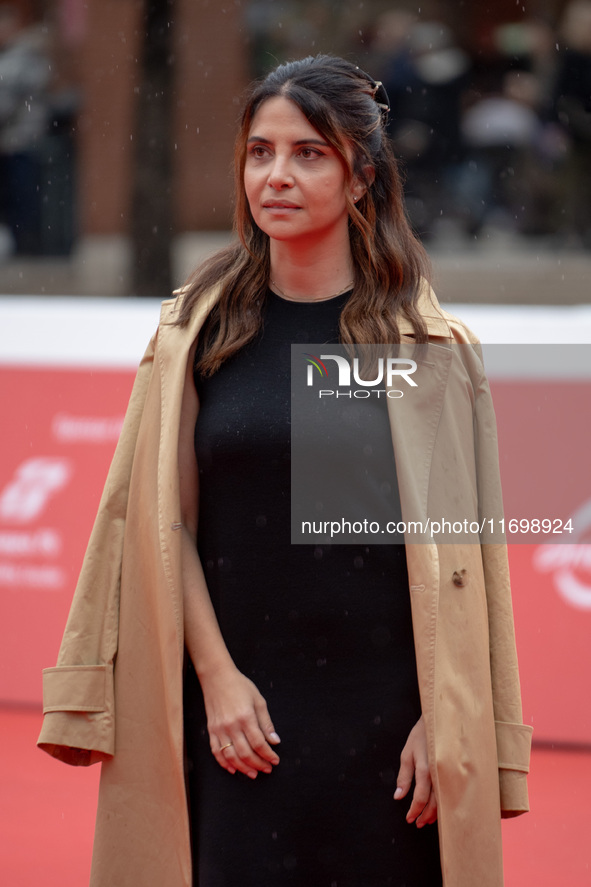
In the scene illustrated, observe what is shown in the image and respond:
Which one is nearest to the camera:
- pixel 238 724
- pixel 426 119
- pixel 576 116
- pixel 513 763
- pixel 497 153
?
pixel 238 724

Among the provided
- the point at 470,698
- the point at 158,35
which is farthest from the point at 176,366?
the point at 158,35

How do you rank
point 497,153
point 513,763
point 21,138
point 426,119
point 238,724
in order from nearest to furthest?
1. point 238,724
2. point 513,763
3. point 426,119
4. point 497,153
5. point 21,138

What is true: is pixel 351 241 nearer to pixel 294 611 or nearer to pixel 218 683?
pixel 294 611

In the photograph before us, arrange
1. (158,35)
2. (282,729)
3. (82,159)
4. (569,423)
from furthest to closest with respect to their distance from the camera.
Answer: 1. (82,159)
2. (158,35)
3. (569,423)
4. (282,729)

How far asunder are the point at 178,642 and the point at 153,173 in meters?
9.22

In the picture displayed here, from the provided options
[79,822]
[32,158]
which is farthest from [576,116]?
[79,822]

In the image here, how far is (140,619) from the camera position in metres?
2.54

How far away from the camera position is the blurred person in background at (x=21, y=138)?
13.4 meters

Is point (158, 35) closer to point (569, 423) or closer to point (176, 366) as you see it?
point (569, 423)

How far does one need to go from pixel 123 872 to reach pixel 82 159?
52.4 ft

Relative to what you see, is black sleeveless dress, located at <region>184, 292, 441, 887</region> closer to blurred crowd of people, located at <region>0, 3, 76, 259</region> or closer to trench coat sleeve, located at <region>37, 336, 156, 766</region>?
trench coat sleeve, located at <region>37, 336, 156, 766</region>

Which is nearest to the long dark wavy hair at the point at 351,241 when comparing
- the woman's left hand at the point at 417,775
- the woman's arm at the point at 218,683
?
the woman's arm at the point at 218,683

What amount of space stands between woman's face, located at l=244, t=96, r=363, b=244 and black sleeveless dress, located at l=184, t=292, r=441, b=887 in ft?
1.26

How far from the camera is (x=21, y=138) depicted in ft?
44.3
